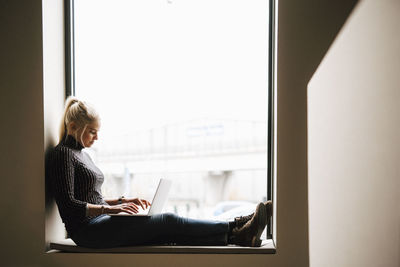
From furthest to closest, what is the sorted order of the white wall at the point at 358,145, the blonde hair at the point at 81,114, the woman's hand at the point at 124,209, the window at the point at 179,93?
the window at the point at 179,93 < the blonde hair at the point at 81,114 < the woman's hand at the point at 124,209 < the white wall at the point at 358,145

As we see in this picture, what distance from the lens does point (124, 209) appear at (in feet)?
6.65

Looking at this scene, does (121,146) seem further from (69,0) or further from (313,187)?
(313,187)

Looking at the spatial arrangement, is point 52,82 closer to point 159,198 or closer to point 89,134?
point 89,134

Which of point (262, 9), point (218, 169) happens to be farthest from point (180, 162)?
point (262, 9)

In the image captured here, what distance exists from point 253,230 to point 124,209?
694 millimetres

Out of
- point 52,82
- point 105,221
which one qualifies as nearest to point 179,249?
point 105,221

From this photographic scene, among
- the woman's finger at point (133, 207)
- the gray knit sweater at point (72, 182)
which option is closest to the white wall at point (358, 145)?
the woman's finger at point (133, 207)

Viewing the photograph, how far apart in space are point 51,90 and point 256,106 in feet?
4.15

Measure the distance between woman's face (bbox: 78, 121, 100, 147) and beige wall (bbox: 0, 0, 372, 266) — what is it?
23 cm

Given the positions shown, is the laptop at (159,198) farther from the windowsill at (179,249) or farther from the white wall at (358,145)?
the white wall at (358,145)

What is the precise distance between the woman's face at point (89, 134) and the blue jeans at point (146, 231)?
43cm

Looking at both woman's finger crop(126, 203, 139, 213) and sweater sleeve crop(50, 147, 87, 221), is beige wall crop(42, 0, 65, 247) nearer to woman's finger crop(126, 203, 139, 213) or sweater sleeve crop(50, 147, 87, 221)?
sweater sleeve crop(50, 147, 87, 221)

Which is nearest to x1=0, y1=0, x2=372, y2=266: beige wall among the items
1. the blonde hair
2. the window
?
the blonde hair

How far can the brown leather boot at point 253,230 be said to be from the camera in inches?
77.4
